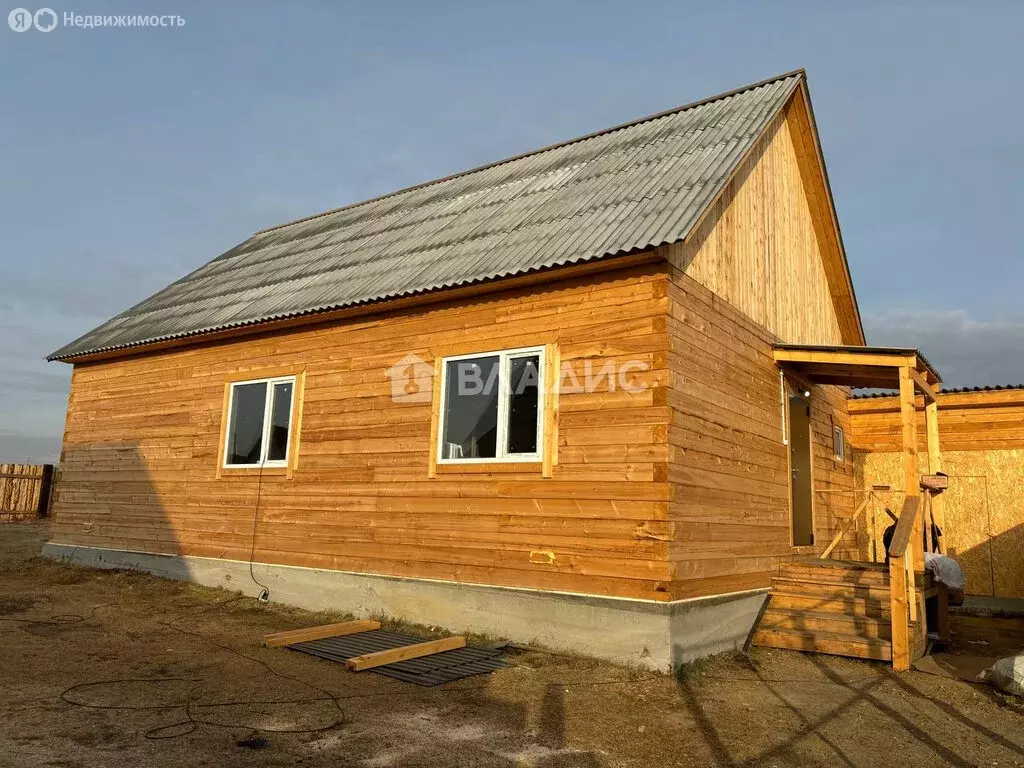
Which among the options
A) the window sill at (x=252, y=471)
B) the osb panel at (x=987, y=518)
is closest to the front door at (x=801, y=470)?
the osb panel at (x=987, y=518)

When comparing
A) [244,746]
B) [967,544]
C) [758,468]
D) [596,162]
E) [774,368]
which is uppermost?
[596,162]

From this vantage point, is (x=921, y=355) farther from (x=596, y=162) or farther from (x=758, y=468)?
(x=596, y=162)

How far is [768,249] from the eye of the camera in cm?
1054

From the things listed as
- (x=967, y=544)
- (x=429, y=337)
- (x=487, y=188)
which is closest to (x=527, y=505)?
(x=429, y=337)

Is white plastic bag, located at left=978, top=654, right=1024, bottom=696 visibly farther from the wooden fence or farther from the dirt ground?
the wooden fence

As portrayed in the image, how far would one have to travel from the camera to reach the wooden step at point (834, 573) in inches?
340

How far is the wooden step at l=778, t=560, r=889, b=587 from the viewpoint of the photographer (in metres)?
8.65

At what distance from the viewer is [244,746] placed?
4.75 meters

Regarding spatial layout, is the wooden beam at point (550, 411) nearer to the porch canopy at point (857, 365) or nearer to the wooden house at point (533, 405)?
the wooden house at point (533, 405)

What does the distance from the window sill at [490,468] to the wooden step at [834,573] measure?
370cm

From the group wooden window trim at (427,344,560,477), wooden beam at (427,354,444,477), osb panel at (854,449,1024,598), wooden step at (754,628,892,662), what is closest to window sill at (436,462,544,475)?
wooden window trim at (427,344,560,477)

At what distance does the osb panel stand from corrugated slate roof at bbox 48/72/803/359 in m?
7.35

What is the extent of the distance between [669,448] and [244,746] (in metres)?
4.37
